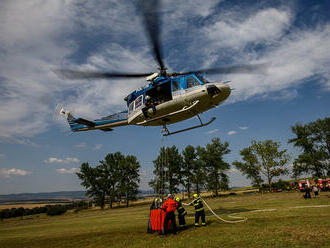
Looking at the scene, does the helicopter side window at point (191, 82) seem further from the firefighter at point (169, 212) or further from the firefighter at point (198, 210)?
the firefighter at point (169, 212)

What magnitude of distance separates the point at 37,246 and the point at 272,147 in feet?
158

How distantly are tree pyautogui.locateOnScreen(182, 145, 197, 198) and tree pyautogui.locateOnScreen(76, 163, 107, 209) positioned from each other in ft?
75.8

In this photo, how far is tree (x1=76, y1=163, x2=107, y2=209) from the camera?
59.6 metres

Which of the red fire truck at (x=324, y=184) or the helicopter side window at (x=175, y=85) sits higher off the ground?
the helicopter side window at (x=175, y=85)

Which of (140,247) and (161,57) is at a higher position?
(161,57)

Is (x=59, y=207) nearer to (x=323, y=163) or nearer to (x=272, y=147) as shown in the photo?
(x=272, y=147)

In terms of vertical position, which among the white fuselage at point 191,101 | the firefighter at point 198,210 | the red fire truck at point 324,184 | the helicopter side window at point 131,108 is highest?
the helicopter side window at point 131,108

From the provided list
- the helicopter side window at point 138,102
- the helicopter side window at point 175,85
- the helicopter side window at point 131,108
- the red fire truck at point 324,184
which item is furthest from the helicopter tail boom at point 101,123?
the red fire truck at point 324,184

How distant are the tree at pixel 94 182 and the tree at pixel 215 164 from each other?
28819 millimetres

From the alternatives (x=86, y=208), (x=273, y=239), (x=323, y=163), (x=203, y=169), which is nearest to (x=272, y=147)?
(x=323, y=163)

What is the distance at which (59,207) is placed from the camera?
195 ft

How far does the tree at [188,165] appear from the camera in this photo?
2375 inches

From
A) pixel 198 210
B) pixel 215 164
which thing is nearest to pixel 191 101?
pixel 198 210

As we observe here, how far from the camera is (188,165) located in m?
61.4
